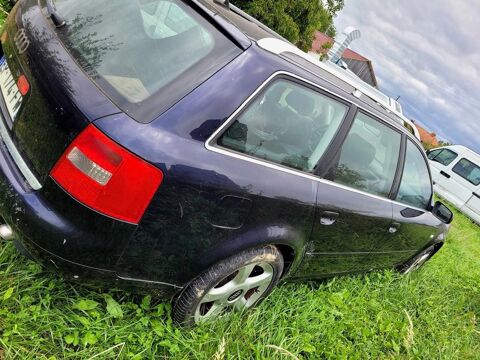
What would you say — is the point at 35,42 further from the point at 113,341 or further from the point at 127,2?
the point at 113,341

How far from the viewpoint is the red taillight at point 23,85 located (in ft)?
5.93

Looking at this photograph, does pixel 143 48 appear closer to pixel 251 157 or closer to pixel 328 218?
pixel 251 157

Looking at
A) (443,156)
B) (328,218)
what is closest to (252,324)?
(328,218)

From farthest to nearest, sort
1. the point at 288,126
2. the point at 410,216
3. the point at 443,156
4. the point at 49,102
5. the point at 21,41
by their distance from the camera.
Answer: the point at 443,156 → the point at 410,216 → the point at 288,126 → the point at 21,41 → the point at 49,102

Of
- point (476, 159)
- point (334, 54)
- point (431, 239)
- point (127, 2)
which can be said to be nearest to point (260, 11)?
point (431, 239)

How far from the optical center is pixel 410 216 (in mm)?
3289

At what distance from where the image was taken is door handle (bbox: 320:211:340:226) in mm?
2355

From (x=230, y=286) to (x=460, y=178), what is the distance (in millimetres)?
12866

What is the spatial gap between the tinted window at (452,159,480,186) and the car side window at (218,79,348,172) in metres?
12.3

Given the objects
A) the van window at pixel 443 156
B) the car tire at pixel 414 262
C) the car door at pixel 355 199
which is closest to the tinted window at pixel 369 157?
the car door at pixel 355 199

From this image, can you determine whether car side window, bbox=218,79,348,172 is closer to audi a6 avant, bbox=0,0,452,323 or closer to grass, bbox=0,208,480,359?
audi a6 avant, bbox=0,0,452,323

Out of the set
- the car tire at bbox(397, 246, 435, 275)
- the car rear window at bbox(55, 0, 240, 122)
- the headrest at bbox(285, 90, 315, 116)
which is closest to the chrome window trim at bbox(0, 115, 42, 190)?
the car rear window at bbox(55, 0, 240, 122)

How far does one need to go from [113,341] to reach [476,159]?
1365 cm

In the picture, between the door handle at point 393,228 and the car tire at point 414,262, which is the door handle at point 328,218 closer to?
the door handle at point 393,228
